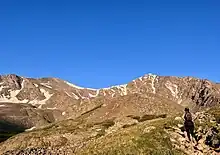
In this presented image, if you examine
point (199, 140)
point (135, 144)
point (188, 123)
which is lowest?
point (135, 144)

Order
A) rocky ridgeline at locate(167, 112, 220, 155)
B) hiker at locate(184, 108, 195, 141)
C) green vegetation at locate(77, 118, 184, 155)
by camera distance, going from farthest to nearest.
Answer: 1. hiker at locate(184, 108, 195, 141)
2. rocky ridgeline at locate(167, 112, 220, 155)
3. green vegetation at locate(77, 118, 184, 155)

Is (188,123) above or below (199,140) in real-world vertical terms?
above

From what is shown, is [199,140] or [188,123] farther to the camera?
[199,140]

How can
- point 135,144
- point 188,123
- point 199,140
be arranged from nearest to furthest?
point 135,144
point 188,123
point 199,140

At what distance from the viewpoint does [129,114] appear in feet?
454

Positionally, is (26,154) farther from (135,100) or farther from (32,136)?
(135,100)

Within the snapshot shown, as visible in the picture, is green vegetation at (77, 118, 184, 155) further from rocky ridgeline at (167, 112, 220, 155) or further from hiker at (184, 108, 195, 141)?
hiker at (184, 108, 195, 141)

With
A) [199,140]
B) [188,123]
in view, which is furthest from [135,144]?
[199,140]

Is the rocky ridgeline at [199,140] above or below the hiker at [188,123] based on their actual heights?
below

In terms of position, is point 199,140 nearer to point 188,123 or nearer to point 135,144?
point 188,123

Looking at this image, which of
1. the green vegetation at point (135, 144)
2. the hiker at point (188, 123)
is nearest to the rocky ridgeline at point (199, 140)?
the hiker at point (188, 123)

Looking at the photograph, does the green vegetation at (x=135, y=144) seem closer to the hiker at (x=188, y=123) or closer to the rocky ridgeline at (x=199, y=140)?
the rocky ridgeline at (x=199, y=140)

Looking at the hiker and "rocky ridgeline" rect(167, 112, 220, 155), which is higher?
the hiker

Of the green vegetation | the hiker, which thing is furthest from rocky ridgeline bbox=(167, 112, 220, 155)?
the green vegetation
